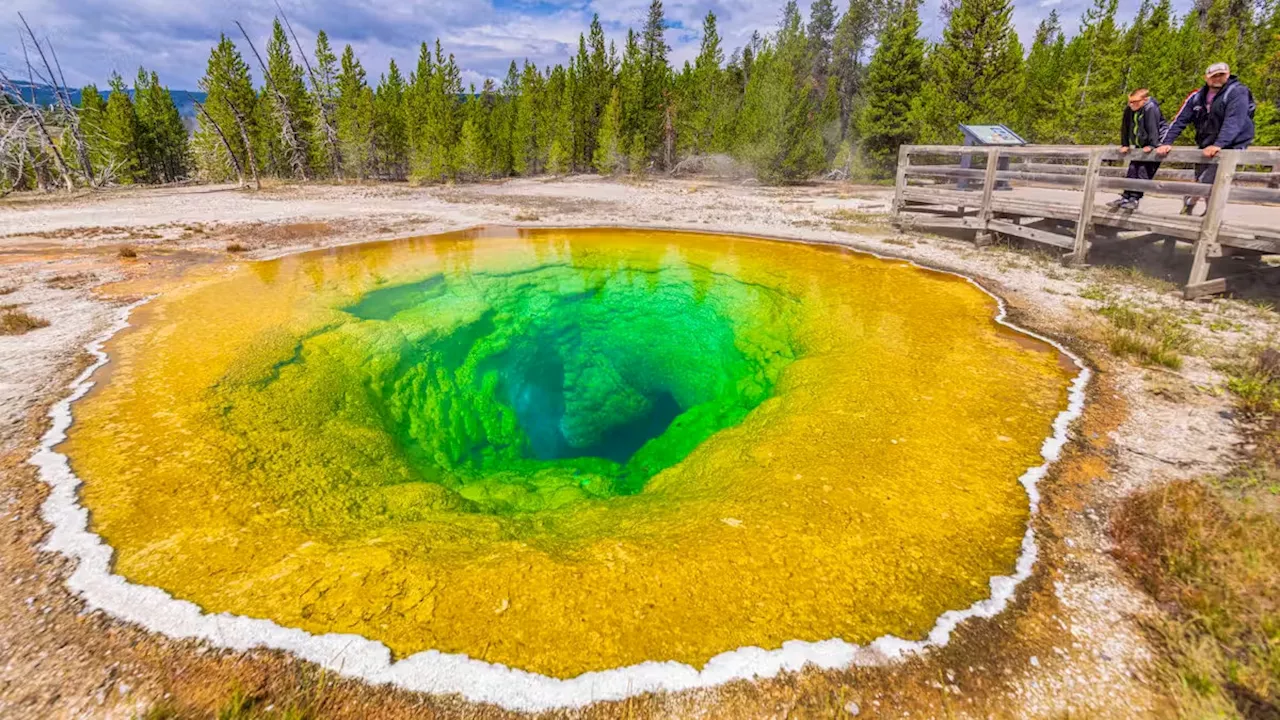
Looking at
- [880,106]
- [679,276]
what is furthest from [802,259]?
[880,106]

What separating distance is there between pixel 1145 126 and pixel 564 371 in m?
10.5

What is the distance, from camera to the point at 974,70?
91.9 feet

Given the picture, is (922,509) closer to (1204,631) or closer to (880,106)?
(1204,631)

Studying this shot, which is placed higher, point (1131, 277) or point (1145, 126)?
point (1145, 126)

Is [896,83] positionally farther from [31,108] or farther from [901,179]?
[31,108]

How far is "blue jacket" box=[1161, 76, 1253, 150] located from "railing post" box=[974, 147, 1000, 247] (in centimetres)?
391

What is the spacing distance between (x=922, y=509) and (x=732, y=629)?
6.43 ft

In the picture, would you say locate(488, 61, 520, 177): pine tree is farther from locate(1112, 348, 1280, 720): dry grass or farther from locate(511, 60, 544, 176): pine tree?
locate(1112, 348, 1280, 720): dry grass

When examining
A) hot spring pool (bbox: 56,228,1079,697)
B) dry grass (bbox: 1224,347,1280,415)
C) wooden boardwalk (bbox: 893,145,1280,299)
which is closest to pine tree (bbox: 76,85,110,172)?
hot spring pool (bbox: 56,228,1079,697)

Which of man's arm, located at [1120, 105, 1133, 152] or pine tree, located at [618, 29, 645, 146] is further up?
pine tree, located at [618, 29, 645, 146]

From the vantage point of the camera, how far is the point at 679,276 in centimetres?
1204

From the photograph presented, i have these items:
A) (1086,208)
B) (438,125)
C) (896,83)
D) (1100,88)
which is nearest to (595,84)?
(438,125)

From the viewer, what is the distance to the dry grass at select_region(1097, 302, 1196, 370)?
6.53 meters

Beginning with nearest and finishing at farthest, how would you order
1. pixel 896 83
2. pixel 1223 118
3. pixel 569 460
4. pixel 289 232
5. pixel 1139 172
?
pixel 569 460 → pixel 1223 118 → pixel 1139 172 → pixel 289 232 → pixel 896 83
